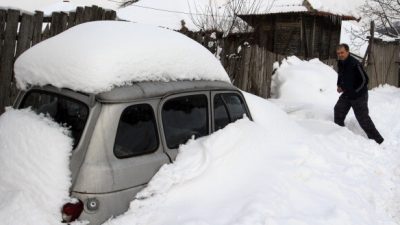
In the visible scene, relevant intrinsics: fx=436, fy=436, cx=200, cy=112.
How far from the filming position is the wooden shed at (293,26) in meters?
21.0

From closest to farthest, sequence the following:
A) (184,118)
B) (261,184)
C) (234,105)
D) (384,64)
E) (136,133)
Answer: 1. (136,133)
2. (184,118)
3. (261,184)
4. (234,105)
5. (384,64)

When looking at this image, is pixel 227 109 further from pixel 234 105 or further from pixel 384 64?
pixel 384 64

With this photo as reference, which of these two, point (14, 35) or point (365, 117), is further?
point (365, 117)

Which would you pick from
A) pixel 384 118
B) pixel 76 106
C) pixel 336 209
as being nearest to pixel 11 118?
pixel 76 106

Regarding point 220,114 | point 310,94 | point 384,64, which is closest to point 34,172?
point 220,114

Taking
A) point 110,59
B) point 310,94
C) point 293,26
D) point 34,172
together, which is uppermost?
point 293,26

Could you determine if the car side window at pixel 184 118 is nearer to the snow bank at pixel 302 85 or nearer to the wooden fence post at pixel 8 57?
the wooden fence post at pixel 8 57

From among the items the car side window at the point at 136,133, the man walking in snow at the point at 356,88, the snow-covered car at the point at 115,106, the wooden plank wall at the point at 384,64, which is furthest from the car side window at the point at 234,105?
the wooden plank wall at the point at 384,64

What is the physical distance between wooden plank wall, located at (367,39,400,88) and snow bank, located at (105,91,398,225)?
12855mm

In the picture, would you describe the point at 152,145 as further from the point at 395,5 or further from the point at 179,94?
the point at 395,5

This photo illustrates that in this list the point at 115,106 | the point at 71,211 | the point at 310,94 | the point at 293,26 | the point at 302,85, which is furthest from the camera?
the point at 293,26

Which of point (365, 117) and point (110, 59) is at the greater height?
point (110, 59)

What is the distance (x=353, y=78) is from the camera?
755 cm

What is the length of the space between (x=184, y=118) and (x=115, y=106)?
794mm
